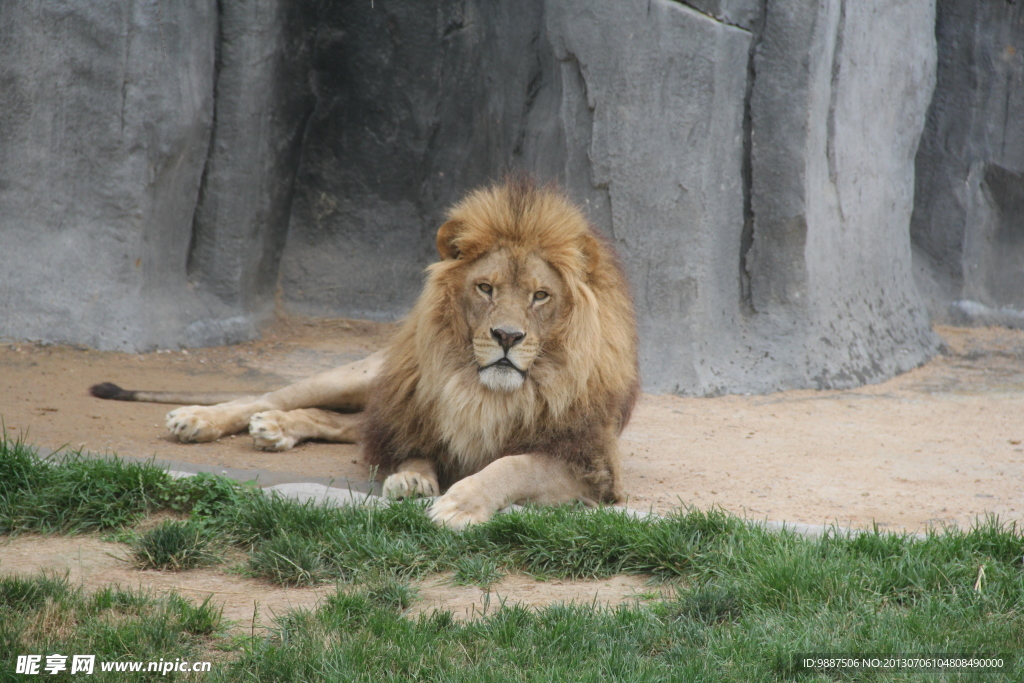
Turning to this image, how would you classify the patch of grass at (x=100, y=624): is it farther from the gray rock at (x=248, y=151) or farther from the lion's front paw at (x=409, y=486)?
the gray rock at (x=248, y=151)

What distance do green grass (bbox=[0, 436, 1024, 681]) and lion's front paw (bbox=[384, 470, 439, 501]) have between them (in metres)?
0.30

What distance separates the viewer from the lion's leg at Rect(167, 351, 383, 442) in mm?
5000

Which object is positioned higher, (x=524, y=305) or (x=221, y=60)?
(x=221, y=60)

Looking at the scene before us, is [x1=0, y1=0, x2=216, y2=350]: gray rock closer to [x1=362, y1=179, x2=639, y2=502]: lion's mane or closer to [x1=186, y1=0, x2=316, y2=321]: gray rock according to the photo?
[x1=186, y1=0, x2=316, y2=321]: gray rock

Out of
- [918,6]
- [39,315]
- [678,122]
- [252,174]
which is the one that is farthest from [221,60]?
[918,6]

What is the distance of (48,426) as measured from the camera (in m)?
4.98

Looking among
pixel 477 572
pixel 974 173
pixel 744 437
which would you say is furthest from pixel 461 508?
pixel 974 173

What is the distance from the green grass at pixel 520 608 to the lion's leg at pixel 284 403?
1089 mm

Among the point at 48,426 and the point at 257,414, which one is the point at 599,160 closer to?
the point at 257,414

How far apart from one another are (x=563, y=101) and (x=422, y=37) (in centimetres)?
233

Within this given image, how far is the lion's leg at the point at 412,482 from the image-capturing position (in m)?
4.02

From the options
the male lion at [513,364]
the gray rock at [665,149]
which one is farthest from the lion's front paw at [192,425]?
the gray rock at [665,149]

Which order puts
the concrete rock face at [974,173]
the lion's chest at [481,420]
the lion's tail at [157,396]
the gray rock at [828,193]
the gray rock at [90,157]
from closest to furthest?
the lion's chest at [481,420], the lion's tail at [157,396], the gray rock at [90,157], the gray rock at [828,193], the concrete rock face at [974,173]

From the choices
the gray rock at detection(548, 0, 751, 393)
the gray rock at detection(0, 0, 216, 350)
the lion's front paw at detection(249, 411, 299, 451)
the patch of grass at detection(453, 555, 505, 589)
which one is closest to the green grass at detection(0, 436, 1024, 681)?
the patch of grass at detection(453, 555, 505, 589)
